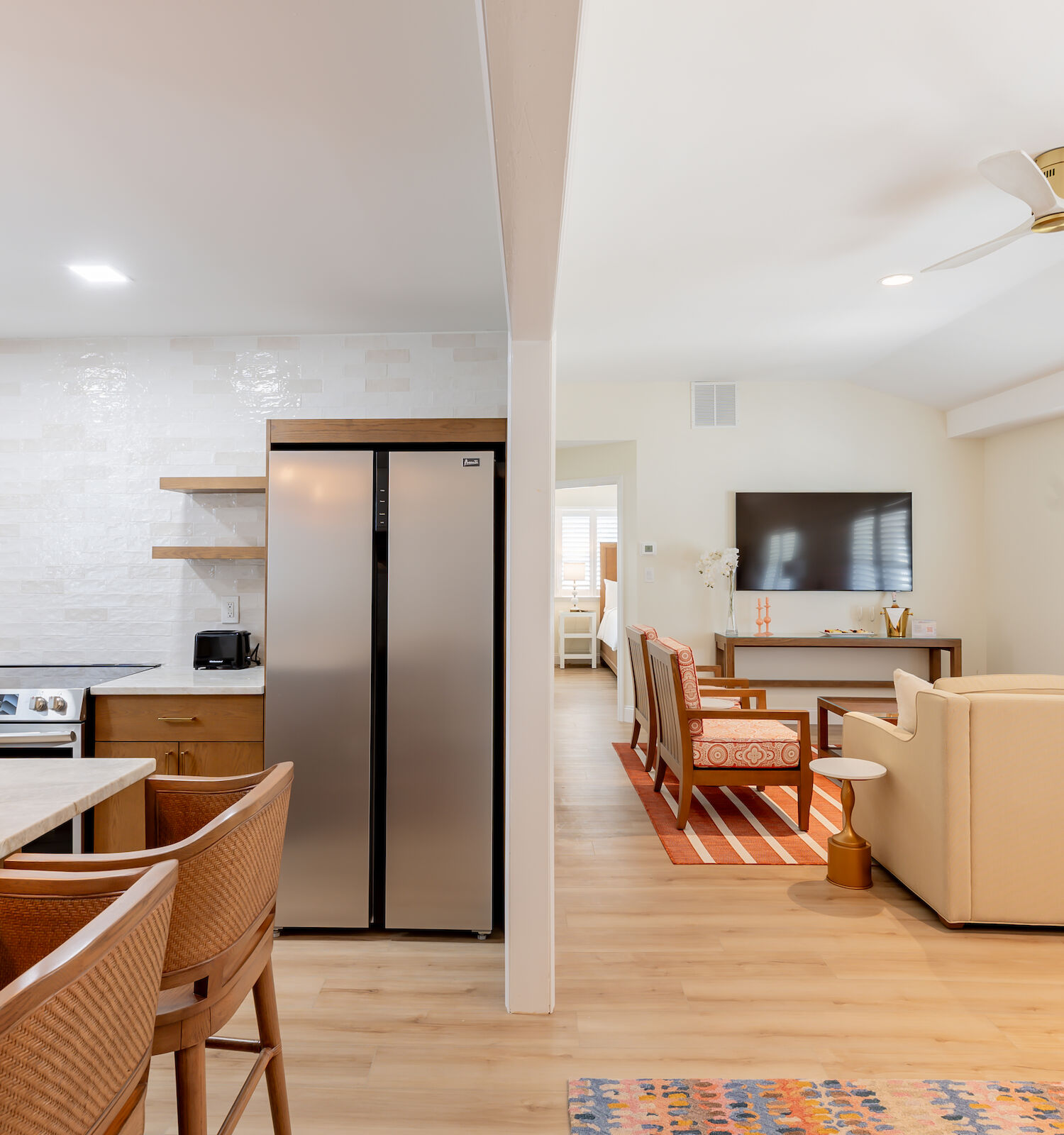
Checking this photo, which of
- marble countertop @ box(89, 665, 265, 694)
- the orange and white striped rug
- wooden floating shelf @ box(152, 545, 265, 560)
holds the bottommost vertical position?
the orange and white striped rug

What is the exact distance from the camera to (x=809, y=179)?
9.18ft

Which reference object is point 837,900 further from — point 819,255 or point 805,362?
point 805,362

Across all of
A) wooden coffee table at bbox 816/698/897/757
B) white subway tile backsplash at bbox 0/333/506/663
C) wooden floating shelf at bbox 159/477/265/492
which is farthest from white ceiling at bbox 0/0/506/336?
wooden coffee table at bbox 816/698/897/757

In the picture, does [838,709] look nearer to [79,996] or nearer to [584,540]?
[79,996]

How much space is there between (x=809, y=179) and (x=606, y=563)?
718cm

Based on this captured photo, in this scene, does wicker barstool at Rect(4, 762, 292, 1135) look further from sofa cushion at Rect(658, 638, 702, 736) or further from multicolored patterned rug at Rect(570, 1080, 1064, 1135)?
sofa cushion at Rect(658, 638, 702, 736)

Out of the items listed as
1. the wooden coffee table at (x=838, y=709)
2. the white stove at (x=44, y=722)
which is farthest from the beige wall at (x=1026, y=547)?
the white stove at (x=44, y=722)

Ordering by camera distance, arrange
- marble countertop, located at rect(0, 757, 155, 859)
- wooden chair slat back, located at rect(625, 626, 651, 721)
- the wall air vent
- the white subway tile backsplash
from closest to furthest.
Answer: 1. marble countertop, located at rect(0, 757, 155, 859)
2. the white subway tile backsplash
3. wooden chair slat back, located at rect(625, 626, 651, 721)
4. the wall air vent

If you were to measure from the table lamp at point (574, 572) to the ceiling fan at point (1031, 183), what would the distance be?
7351 millimetres

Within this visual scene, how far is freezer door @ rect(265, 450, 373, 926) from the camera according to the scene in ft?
9.23

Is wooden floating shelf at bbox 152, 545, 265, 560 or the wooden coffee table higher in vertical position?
wooden floating shelf at bbox 152, 545, 265, 560

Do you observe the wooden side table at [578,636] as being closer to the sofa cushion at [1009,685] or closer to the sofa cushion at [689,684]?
the sofa cushion at [689,684]

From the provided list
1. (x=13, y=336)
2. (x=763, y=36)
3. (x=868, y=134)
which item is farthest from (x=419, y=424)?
(x=13, y=336)

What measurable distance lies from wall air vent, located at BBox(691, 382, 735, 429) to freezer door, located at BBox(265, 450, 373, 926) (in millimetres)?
3833
